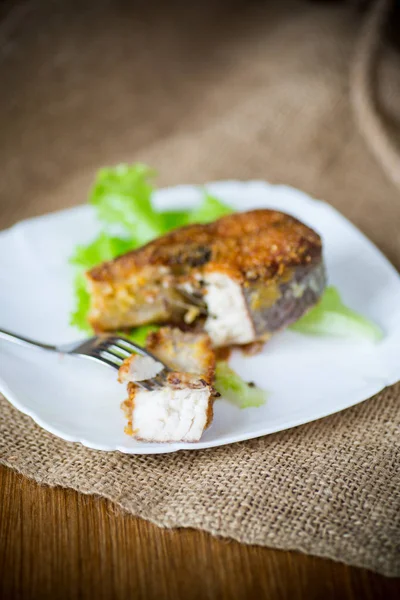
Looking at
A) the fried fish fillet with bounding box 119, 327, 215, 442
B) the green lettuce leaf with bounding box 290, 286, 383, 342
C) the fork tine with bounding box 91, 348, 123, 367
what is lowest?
the fried fish fillet with bounding box 119, 327, 215, 442

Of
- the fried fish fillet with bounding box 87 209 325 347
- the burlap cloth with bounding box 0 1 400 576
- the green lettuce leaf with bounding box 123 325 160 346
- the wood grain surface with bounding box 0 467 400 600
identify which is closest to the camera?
the wood grain surface with bounding box 0 467 400 600

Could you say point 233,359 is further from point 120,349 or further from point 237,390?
point 120,349

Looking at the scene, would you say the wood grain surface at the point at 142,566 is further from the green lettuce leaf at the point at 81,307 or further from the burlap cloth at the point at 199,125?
the green lettuce leaf at the point at 81,307

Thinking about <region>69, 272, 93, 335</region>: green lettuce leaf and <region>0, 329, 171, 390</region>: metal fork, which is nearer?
<region>0, 329, 171, 390</region>: metal fork

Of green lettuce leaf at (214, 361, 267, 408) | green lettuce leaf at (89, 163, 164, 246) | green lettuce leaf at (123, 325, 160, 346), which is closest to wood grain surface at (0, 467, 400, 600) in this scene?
green lettuce leaf at (214, 361, 267, 408)

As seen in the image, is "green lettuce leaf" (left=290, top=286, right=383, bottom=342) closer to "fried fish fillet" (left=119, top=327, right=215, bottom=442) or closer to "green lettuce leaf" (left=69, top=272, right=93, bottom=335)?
"fried fish fillet" (left=119, top=327, right=215, bottom=442)

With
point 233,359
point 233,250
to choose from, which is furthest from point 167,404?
point 233,250
